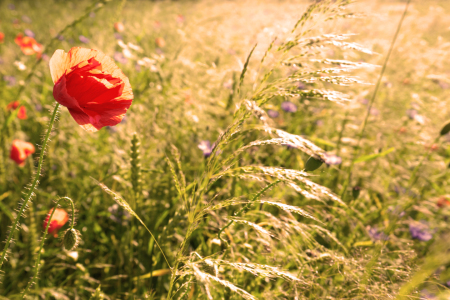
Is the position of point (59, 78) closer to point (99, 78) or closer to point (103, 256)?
point (99, 78)

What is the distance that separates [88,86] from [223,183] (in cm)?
94

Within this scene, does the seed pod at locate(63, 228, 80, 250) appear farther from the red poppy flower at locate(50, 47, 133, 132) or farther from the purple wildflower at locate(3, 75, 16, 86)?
the purple wildflower at locate(3, 75, 16, 86)

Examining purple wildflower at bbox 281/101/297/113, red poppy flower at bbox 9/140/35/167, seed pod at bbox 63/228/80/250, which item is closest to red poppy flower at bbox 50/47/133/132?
seed pod at bbox 63/228/80/250

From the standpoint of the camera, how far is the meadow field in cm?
67

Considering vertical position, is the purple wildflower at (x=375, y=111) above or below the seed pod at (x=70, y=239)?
above

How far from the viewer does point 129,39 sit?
10.8 feet

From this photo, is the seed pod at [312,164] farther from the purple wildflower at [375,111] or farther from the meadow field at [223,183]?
the purple wildflower at [375,111]

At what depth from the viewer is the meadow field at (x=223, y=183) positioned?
668 millimetres

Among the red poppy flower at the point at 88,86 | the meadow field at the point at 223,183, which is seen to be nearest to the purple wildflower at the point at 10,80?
the meadow field at the point at 223,183

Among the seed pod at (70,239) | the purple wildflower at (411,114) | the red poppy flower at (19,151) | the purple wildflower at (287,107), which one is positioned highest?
the purple wildflower at (411,114)

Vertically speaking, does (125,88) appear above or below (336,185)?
above

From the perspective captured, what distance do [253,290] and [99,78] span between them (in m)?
0.83

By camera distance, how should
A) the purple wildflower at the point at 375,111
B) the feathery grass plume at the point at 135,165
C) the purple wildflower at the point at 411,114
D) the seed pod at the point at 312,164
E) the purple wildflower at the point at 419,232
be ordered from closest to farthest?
the seed pod at the point at 312,164
the feathery grass plume at the point at 135,165
the purple wildflower at the point at 419,232
the purple wildflower at the point at 411,114
the purple wildflower at the point at 375,111


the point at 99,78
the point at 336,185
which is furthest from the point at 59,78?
the point at 336,185
